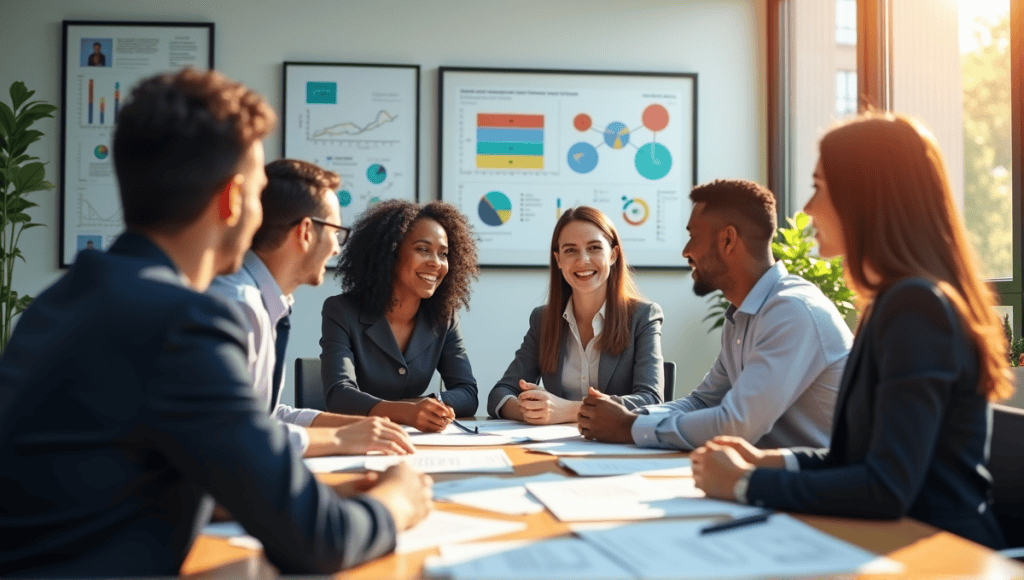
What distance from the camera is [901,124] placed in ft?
4.11

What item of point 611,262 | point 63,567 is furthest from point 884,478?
point 611,262

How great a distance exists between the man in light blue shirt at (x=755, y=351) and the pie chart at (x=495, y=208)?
2283 millimetres

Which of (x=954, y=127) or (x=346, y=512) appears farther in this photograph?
(x=954, y=127)

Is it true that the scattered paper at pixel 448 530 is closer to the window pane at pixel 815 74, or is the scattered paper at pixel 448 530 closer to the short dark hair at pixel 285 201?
the short dark hair at pixel 285 201

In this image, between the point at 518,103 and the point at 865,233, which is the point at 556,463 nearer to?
the point at 865,233

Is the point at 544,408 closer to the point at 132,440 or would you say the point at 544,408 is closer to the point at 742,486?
the point at 742,486

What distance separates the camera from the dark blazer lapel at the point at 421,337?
9.14 feet

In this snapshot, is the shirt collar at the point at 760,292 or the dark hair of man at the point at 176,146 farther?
the shirt collar at the point at 760,292

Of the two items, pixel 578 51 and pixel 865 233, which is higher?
pixel 578 51

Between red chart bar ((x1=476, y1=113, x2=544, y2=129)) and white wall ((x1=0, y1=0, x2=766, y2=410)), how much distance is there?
284 millimetres

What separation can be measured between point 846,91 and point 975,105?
966 millimetres

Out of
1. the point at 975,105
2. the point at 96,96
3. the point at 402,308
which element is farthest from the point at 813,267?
the point at 96,96

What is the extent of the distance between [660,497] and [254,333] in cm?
90

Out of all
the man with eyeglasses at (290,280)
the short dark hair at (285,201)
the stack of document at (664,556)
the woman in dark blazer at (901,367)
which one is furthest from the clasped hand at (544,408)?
the stack of document at (664,556)
